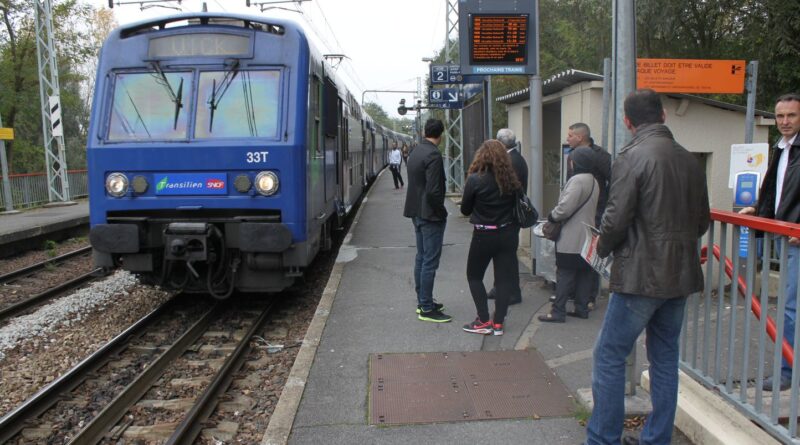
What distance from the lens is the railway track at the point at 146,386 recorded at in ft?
14.2

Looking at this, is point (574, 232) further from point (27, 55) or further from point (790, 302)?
point (27, 55)

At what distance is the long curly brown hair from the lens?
5332 mm

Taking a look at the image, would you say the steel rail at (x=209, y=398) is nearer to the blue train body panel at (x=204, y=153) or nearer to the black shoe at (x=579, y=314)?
the blue train body panel at (x=204, y=153)

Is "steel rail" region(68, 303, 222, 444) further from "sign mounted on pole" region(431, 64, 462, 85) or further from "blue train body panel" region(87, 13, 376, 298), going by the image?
"sign mounted on pole" region(431, 64, 462, 85)

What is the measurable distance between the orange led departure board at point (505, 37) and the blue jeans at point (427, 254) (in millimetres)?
2679

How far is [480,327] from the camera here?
5.71 meters

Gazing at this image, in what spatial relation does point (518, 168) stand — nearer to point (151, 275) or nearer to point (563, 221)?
point (563, 221)

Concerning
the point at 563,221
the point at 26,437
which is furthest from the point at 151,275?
the point at 563,221

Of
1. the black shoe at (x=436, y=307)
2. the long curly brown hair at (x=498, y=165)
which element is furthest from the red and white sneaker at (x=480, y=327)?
the long curly brown hair at (x=498, y=165)

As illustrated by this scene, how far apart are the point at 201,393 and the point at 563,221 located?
11.4 ft

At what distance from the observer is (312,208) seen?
6805 millimetres

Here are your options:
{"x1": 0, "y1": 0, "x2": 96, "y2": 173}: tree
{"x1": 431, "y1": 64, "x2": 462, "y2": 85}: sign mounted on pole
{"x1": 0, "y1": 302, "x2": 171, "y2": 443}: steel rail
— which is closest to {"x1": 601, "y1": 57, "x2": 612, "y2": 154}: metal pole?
{"x1": 0, "y1": 302, "x2": 171, "y2": 443}: steel rail

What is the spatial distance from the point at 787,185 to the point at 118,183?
5648 mm

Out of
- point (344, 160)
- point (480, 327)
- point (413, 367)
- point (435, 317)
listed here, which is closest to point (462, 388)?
→ point (413, 367)
